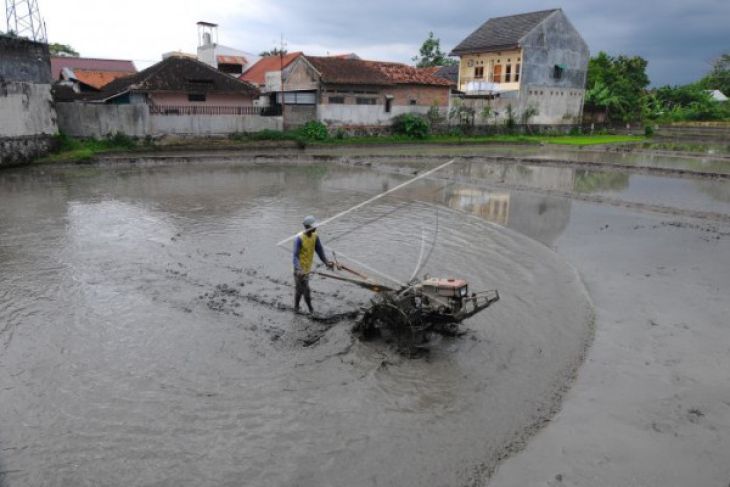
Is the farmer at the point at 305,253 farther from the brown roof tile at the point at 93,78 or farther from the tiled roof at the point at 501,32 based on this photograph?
the brown roof tile at the point at 93,78

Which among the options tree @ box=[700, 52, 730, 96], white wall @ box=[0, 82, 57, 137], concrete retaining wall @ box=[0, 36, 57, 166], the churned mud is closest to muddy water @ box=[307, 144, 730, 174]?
white wall @ box=[0, 82, 57, 137]

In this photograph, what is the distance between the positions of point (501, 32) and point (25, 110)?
3607cm

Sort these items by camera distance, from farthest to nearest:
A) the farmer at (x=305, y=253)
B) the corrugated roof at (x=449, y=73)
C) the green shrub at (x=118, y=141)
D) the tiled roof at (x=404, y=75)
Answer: the corrugated roof at (x=449, y=73), the tiled roof at (x=404, y=75), the green shrub at (x=118, y=141), the farmer at (x=305, y=253)

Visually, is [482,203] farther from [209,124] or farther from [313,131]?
[209,124]

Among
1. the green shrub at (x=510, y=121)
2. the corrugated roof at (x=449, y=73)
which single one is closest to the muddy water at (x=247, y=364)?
the green shrub at (x=510, y=121)

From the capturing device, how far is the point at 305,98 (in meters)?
36.3

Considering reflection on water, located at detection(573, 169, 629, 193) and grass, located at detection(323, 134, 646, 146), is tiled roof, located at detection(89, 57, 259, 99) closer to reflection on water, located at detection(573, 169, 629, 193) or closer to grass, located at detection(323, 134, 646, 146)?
grass, located at detection(323, 134, 646, 146)

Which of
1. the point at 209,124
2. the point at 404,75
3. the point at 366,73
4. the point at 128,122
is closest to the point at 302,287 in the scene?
the point at 128,122

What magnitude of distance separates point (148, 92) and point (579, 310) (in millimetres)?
28173

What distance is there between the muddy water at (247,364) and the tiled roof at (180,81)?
1840 centimetres

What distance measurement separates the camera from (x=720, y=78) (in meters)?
69.6

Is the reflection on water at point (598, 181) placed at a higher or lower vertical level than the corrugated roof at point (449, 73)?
lower

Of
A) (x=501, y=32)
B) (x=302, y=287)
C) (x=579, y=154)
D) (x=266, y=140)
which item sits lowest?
(x=302, y=287)

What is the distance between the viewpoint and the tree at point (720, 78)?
6872 cm
